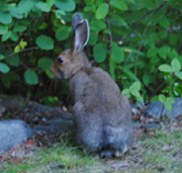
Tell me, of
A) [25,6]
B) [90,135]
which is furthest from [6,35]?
[90,135]

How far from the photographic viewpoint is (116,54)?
647 centimetres

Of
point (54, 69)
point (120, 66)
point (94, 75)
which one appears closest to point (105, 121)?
point (94, 75)

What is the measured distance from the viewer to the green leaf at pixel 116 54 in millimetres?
6465

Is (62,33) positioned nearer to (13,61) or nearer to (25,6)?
(13,61)

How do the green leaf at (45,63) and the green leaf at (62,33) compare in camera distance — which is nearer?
the green leaf at (62,33)

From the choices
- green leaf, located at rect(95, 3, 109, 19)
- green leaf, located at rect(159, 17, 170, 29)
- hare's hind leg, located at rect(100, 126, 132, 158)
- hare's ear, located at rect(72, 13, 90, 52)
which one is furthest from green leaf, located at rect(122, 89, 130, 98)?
green leaf, located at rect(159, 17, 170, 29)

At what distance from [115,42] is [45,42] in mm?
830

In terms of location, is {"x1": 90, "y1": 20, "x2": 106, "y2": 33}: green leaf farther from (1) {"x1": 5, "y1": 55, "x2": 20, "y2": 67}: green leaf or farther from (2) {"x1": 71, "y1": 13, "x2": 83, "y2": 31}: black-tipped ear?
(1) {"x1": 5, "y1": 55, "x2": 20, "y2": 67}: green leaf

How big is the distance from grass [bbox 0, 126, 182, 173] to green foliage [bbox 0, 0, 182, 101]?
0.60 meters

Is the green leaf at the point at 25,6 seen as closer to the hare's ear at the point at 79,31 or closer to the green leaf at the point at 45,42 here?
the hare's ear at the point at 79,31

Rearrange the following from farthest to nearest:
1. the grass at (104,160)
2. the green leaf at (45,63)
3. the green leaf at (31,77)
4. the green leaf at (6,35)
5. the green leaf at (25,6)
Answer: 1. the green leaf at (45,63)
2. the green leaf at (31,77)
3. the green leaf at (6,35)
4. the green leaf at (25,6)
5. the grass at (104,160)

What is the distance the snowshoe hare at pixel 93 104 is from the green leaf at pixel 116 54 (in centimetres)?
49

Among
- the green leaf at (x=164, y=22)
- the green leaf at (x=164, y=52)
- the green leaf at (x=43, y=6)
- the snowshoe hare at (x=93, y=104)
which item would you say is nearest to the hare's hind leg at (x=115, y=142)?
the snowshoe hare at (x=93, y=104)

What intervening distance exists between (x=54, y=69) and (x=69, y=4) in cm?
74
